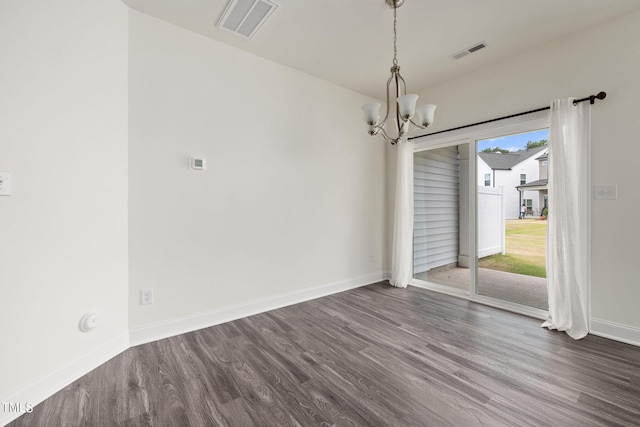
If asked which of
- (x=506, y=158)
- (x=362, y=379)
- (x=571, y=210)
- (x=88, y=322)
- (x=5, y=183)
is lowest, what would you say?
(x=362, y=379)

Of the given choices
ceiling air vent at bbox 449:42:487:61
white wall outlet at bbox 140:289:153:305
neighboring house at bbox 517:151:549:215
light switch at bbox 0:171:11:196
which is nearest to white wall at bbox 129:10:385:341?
white wall outlet at bbox 140:289:153:305

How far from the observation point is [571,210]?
2543 millimetres

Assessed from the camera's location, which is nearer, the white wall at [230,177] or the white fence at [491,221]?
the white wall at [230,177]

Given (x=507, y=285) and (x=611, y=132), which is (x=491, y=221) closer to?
(x=507, y=285)

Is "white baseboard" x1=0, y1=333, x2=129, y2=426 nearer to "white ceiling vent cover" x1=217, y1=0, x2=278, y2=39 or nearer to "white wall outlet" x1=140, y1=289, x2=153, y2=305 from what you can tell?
"white wall outlet" x1=140, y1=289, x2=153, y2=305

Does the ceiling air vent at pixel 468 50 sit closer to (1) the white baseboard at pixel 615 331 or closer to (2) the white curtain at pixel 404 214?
(2) the white curtain at pixel 404 214

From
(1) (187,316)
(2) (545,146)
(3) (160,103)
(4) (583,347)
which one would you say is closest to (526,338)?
(4) (583,347)

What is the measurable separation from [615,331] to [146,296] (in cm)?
410

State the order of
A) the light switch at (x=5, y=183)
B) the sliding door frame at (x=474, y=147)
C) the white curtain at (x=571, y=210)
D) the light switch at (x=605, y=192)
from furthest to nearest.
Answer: the sliding door frame at (x=474, y=147)
the white curtain at (x=571, y=210)
the light switch at (x=605, y=192)
the light switch at (x=5, y=183)

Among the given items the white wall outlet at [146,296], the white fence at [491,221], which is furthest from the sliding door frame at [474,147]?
the white wall outlet at [146,296]

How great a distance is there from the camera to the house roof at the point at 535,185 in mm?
2953

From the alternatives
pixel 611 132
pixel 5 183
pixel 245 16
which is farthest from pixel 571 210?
pixel 5 183

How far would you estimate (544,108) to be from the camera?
274 centimetres

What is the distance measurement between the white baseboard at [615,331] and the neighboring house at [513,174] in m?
1.15
